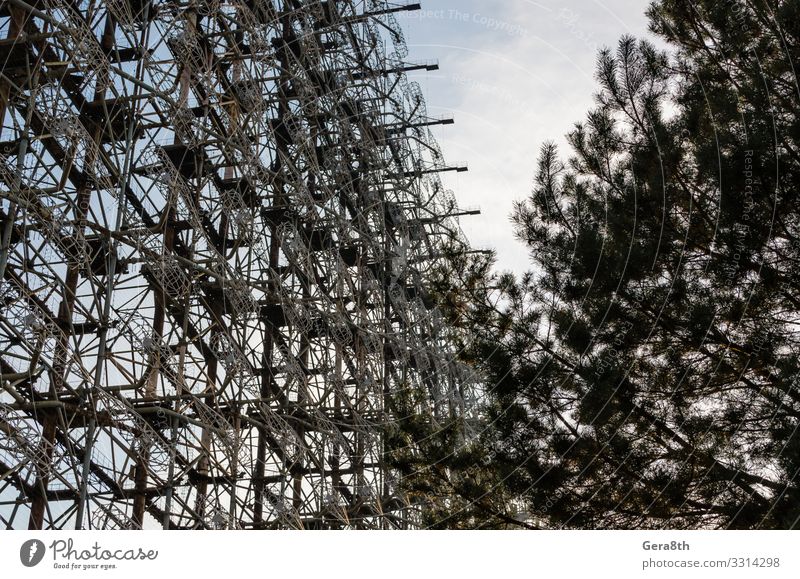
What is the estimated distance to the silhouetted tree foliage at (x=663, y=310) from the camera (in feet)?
21.9

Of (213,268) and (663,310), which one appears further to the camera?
(213,268)

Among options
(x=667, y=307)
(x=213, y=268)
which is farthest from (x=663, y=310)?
(x=213, y=268)

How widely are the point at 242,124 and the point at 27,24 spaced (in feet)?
13.4

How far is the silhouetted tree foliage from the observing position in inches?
263

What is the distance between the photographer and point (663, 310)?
7.09 m

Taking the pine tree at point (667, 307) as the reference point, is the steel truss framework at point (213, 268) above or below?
above

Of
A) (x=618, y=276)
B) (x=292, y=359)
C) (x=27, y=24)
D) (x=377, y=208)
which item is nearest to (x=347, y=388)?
(x=292, y=359)

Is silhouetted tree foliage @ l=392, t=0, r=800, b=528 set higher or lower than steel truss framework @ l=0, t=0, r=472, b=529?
lower

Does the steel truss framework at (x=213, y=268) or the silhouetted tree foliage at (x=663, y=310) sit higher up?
the steel truss framework at (x=213, y=268)

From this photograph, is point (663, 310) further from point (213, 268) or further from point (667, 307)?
point (213, 268)

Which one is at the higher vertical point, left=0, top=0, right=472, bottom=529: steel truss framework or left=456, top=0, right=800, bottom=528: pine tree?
left=0, top=0, right=472, bottom=529: steel truss framework

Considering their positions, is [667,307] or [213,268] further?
[213,268]

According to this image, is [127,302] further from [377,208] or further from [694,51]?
[694,51]

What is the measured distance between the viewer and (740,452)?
661cm
